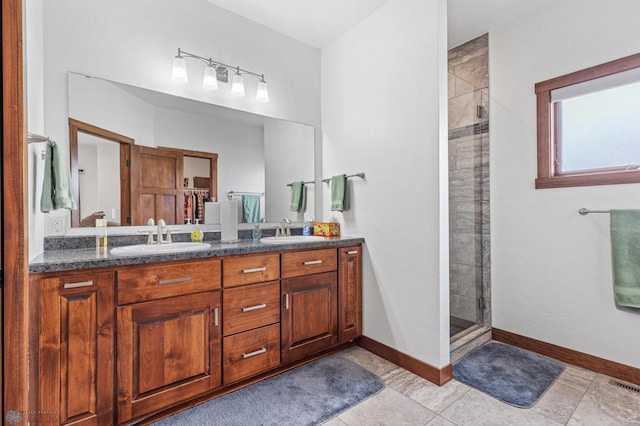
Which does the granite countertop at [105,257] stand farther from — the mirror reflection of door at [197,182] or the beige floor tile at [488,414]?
the beige floor tile at [488,414]

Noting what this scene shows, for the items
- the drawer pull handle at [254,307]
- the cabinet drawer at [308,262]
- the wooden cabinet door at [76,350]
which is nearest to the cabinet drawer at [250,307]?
the drawer pull handle at [254,307]

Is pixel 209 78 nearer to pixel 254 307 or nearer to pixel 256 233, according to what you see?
pixel 256 233

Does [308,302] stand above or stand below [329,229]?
below

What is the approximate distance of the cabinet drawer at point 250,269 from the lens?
1.78m

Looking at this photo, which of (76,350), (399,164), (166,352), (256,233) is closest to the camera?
(76,350)

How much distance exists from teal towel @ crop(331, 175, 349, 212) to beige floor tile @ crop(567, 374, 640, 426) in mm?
1887

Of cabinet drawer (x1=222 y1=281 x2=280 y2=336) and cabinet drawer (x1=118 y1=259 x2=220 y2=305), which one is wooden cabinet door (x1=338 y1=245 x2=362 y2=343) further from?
cabinet drawer (x1=118 y1=259 x2=220 y2=305)

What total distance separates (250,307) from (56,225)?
1.20 meters

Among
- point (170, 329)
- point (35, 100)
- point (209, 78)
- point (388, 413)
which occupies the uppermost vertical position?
point (209, 78)

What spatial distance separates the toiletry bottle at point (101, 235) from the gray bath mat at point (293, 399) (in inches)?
39.9

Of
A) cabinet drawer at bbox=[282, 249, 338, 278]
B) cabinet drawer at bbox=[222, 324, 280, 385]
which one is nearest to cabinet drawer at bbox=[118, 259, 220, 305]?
cabinet drawer at bbox=[222, 324, 280, 385]

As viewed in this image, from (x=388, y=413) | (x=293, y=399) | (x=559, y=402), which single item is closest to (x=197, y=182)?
(x=293, y=399)

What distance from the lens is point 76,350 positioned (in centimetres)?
134

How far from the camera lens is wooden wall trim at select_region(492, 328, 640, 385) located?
194 cm
